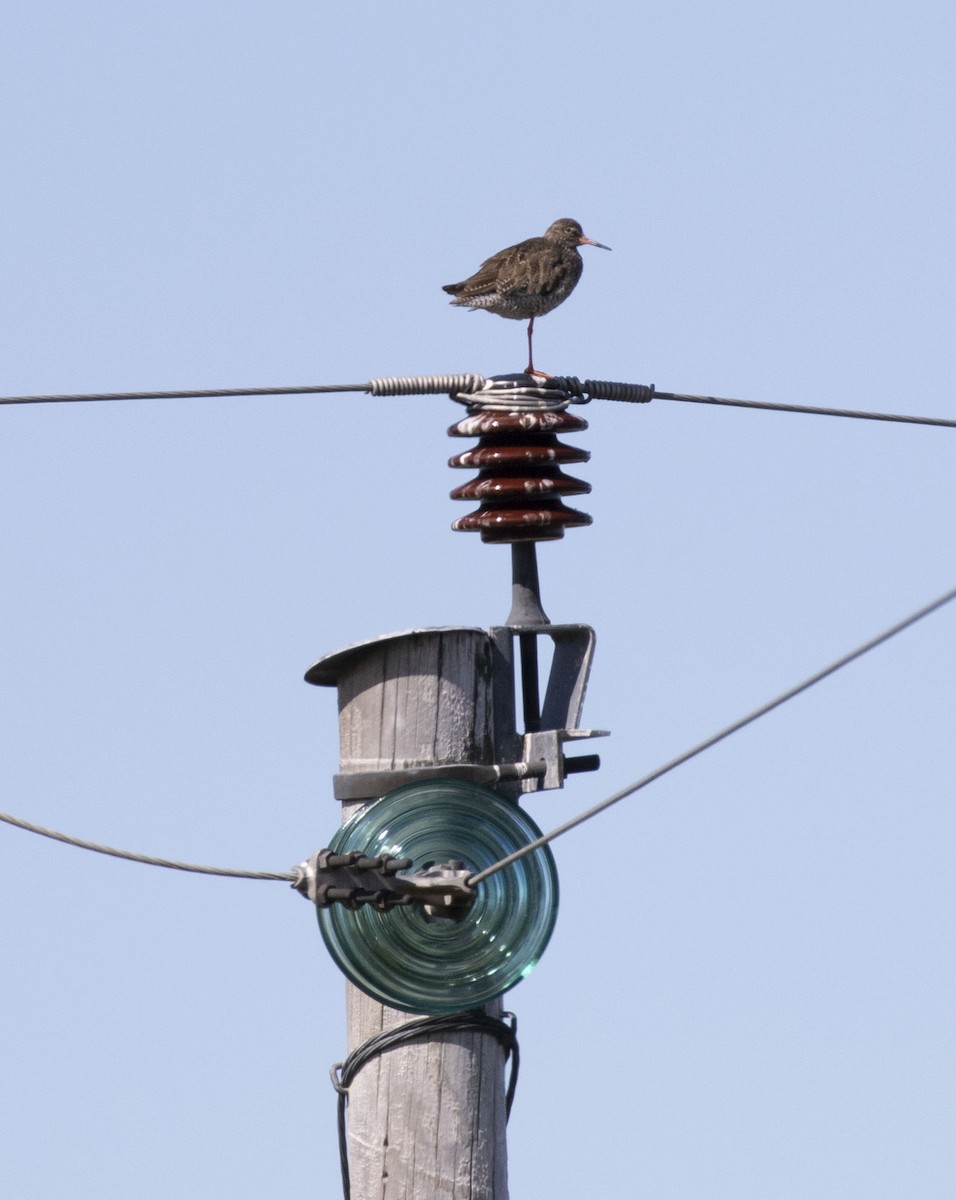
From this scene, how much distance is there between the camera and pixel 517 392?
6.40 m

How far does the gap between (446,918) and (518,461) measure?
1.46 m

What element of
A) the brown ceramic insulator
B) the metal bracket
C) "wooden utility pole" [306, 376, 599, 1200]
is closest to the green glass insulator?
"wooden utility pole" [306, 376, 599, 1200]

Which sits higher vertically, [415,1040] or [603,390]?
[603,390]

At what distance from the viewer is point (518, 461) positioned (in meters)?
6.38

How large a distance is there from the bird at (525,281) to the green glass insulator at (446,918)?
198 inches

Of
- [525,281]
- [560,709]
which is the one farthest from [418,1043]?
[525,281]

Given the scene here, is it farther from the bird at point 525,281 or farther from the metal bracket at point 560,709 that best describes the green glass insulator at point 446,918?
the bird at point 525,281

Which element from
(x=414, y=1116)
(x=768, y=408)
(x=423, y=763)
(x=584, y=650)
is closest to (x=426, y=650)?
(x=423, y=763)

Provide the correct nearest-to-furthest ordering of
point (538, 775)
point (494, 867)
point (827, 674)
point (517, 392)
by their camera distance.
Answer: point (827, 674)
point (494, 867)
point (538, 775)
point (517, 392)

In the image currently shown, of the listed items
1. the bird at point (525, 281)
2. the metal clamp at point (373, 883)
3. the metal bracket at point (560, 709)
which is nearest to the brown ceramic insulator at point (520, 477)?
the metal bracket at point (560, 709)

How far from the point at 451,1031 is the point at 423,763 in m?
0.64

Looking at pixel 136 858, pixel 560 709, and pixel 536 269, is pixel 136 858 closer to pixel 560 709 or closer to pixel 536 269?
pixel 560 709

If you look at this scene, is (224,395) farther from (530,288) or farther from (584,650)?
(530,288)

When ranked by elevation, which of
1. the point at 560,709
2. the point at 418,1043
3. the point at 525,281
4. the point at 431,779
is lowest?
the point at 418,1043
